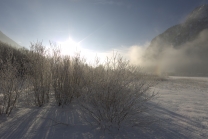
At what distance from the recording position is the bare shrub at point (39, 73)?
2.88 m

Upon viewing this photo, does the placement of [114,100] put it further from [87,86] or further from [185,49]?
[185,49]

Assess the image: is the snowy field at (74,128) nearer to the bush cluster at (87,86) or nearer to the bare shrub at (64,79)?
the bush cluster at (87,86)

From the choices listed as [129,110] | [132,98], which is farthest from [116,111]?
[132,98]

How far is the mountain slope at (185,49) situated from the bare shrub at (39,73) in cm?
5098

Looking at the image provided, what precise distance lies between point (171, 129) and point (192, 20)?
3865 inches

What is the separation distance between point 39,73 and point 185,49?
79.0 meters

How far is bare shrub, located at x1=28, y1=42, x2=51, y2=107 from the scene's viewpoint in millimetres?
2879

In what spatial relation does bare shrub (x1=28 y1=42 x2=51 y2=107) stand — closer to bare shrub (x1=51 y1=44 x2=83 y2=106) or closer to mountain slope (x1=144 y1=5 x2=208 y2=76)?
bare shrub (x1=51 y1=44 x2=83 y2=106)

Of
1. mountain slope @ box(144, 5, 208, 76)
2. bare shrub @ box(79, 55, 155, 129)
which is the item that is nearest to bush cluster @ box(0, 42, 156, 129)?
bare shrub @ box(79, 55, 155, 129)

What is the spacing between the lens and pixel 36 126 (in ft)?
6.52

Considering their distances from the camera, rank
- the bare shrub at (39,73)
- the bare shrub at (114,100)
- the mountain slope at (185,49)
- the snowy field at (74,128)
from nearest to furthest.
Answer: the snowy field at (74,128), the bare shrub at (114,100), the bare shrub at (39,73), the mountain slope at (185,49)

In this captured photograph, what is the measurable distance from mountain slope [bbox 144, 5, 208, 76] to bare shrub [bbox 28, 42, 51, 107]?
167ft

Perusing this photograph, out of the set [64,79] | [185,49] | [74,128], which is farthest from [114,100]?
[185,49]

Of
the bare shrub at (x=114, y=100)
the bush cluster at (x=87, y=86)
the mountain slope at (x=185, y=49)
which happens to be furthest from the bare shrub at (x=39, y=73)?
the mountain slope at (x=185, y=49)
